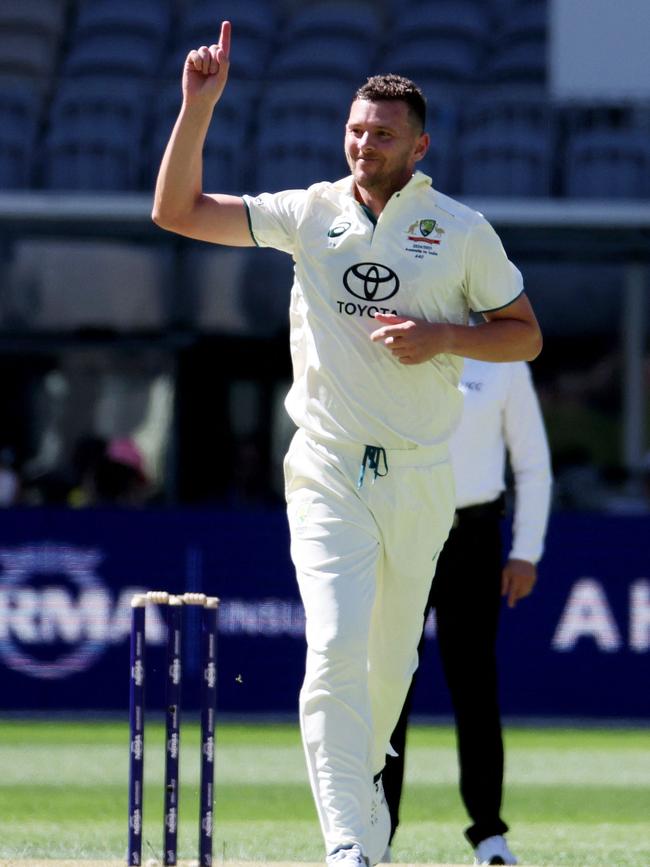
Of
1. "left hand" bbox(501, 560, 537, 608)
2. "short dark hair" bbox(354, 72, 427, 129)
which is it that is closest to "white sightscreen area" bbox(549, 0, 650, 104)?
"left hand" bbox(501, 560, 537, 608)

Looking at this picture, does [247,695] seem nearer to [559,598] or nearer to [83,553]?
[83,553]

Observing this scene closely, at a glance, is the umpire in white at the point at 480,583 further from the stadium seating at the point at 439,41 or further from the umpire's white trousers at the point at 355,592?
the stadium seating at the point at 439,41

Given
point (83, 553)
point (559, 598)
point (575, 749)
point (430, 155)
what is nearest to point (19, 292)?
point (430, 155)

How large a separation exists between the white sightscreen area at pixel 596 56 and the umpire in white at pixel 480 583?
10953 mm

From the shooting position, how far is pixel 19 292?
1606 cm

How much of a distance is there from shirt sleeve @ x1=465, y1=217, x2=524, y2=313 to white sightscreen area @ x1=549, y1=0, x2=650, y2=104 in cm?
1210

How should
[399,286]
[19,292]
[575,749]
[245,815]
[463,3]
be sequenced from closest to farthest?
[399,286] < [245,815] < [575,749] < [19,292] < [463,3]

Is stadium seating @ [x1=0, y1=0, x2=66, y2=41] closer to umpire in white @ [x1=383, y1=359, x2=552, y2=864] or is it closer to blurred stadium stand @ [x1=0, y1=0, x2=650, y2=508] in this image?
blurred stadium stand @ [x1=0, y1=0, x2=650, y2=508]

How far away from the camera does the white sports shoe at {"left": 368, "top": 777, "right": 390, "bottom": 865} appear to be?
15.8 feet

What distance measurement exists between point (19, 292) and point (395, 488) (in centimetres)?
1192

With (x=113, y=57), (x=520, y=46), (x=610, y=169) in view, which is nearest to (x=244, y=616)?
(x=610, y=169)

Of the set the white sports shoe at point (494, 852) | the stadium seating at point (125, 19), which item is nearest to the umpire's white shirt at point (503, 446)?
the white sports shoe at point (494, 852)

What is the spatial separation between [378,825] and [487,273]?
1584 mm

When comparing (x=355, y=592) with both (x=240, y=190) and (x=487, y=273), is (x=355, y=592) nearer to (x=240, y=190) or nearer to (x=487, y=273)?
(x=487, y=273)
